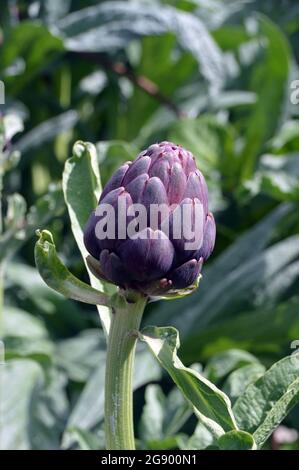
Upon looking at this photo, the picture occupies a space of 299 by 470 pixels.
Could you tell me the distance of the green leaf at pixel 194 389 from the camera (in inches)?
22.8

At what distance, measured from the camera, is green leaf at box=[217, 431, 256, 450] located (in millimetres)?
563

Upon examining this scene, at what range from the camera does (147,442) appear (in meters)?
0.85

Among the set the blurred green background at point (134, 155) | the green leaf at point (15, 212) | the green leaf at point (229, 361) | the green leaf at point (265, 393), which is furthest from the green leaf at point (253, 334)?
the green leaf at point (265, 393)

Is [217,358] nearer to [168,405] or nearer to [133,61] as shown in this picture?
[168,405]

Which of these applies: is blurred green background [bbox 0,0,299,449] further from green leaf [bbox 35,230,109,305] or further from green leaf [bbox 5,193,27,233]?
green leaf [bbox 35,230,109,305]

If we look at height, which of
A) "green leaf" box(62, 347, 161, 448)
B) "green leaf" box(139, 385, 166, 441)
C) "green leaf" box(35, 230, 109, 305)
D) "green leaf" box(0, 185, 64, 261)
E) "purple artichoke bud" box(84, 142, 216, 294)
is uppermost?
"purple artichoke bud" box(84, 142, 216, 294)

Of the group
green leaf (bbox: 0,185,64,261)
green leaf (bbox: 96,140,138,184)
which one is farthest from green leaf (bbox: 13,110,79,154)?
green leaf (bbox: 0,185,64,261)

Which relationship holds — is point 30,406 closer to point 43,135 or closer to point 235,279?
point 235,279

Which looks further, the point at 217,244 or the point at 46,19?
the point at 46,19

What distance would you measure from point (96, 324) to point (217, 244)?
203mm

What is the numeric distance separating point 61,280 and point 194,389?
0.34 feet

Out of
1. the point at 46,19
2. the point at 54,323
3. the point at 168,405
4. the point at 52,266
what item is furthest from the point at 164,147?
the point at 46,19

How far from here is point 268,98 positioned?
1491mm

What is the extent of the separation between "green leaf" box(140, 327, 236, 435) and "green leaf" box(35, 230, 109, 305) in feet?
0.13
